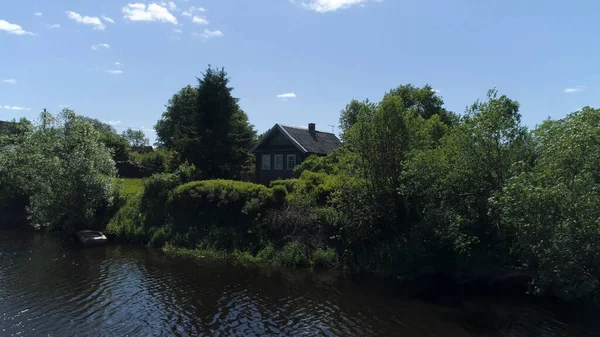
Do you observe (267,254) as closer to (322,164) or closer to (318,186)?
(318,186)

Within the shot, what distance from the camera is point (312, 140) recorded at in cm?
3694

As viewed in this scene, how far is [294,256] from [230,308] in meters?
6.15

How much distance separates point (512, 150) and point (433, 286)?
5800 millimetres

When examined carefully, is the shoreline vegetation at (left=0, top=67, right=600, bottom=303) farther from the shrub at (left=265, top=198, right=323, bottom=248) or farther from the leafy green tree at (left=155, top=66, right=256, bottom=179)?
the leafy green tree at (left=155, top=66, right=256, bottom=179)

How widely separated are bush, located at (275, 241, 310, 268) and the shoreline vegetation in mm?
63

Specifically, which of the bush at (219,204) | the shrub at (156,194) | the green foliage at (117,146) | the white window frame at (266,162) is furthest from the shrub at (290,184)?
the green foliage at (117,146)

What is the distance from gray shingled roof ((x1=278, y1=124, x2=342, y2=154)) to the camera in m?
35.0

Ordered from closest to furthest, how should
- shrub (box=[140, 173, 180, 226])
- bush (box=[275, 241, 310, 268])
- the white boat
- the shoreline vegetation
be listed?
the shoreline vegetation
bush (box=[275, 241, 310, 268])
the white boat
shrub (box=[140, 173, 180, 226])

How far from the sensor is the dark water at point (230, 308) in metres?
11.6

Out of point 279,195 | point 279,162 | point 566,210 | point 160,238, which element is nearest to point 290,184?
point 279,195

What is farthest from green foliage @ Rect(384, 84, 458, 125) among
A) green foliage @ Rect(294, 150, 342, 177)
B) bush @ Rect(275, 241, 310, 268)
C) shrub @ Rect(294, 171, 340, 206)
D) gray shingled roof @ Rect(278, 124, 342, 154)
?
bush @ Rect(275, 241, 310, 268)

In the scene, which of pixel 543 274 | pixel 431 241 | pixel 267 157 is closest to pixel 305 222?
pixel 431 241

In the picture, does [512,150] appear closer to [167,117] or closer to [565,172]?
[565,172]

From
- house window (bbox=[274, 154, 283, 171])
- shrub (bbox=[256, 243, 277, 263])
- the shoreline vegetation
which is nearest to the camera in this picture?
the shoreline vegetation
